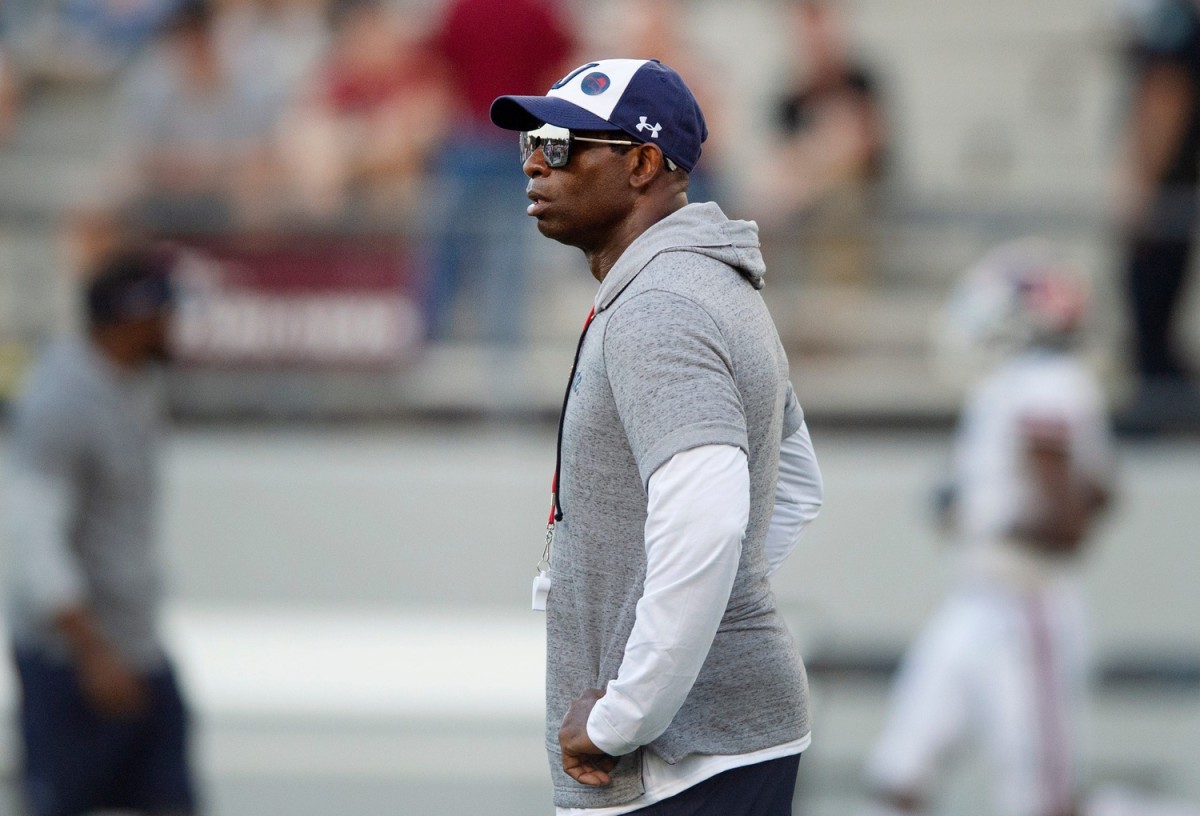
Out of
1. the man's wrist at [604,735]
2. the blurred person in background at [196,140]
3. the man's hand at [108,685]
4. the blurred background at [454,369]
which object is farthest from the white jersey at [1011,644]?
the man's wrist at [604,735]

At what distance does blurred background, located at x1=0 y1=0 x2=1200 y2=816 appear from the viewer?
764 cm

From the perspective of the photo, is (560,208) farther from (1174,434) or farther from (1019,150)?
(1019,150)

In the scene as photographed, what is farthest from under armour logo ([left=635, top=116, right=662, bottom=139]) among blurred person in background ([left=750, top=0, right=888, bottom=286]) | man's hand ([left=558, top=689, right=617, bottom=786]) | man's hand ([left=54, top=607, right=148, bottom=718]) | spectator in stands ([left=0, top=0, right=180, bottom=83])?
spectator in stands ([left=0, top=0, right=180, bottom=83])

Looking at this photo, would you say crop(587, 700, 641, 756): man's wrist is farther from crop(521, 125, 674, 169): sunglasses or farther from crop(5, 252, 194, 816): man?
crop(5, 252, 194, 816): man

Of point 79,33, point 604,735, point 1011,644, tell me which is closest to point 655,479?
point 604,735

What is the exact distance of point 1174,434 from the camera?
324 inches

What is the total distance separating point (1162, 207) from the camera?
800 cm

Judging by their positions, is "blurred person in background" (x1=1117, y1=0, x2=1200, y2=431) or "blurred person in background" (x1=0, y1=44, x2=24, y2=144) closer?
"blurred person in background" (x1=1117, y1=0, x2=1200, y2=431)

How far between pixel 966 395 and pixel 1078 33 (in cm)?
319

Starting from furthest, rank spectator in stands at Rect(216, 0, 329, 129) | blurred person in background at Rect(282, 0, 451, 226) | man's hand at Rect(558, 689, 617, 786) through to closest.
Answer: spectator in stands at Rect(216, 0, 329, 129)
blurred person in background at Rect(282, 0, 451, 226)
man's hand at Rect(558, 689, 617, 786)

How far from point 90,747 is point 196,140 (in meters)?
3.39

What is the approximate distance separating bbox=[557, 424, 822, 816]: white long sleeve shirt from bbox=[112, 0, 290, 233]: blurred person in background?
570cm

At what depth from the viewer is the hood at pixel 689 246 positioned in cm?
258

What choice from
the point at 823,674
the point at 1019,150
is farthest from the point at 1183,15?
the point at 823,674
